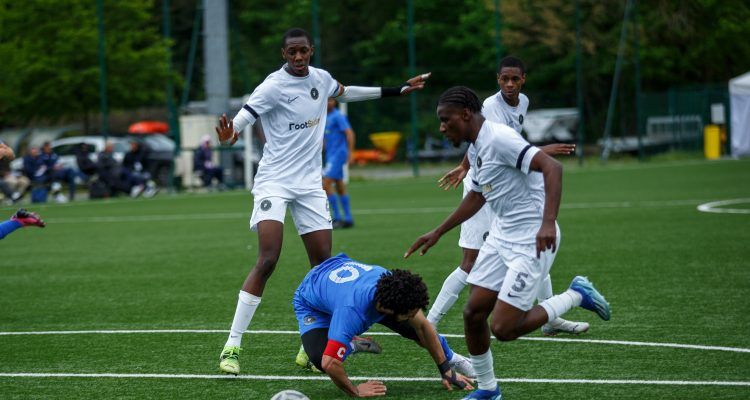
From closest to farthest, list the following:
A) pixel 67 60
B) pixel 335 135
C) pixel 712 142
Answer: pixel 335 135
pixel 712 142
pixel 67 60

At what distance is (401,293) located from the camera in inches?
249

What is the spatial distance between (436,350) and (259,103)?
8.33 ft

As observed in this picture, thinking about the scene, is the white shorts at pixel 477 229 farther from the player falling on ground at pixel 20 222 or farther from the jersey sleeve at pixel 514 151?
the player falling on ground at pixel 20 222

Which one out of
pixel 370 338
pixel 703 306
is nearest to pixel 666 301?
pixel 703 306

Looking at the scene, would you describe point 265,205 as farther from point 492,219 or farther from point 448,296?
point 492,219

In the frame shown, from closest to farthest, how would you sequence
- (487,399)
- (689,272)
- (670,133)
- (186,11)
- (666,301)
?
(487,399), (666,301), (689,272), (186,11), (670,133)

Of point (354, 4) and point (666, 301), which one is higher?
point (354, 4)

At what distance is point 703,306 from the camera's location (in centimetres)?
944

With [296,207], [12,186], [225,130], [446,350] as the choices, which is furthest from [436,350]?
[12,186]

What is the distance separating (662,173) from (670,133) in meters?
10.2

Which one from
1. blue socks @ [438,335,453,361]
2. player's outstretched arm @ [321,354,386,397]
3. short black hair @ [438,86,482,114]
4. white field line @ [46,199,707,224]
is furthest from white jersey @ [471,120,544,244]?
white field line @ [46,199,707,224]

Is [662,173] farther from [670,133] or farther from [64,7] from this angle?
[64,7]

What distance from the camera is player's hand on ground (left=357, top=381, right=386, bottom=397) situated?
21.6ft

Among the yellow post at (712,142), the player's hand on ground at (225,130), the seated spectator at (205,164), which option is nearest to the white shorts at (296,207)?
the player's hand on ground at (225,130)
